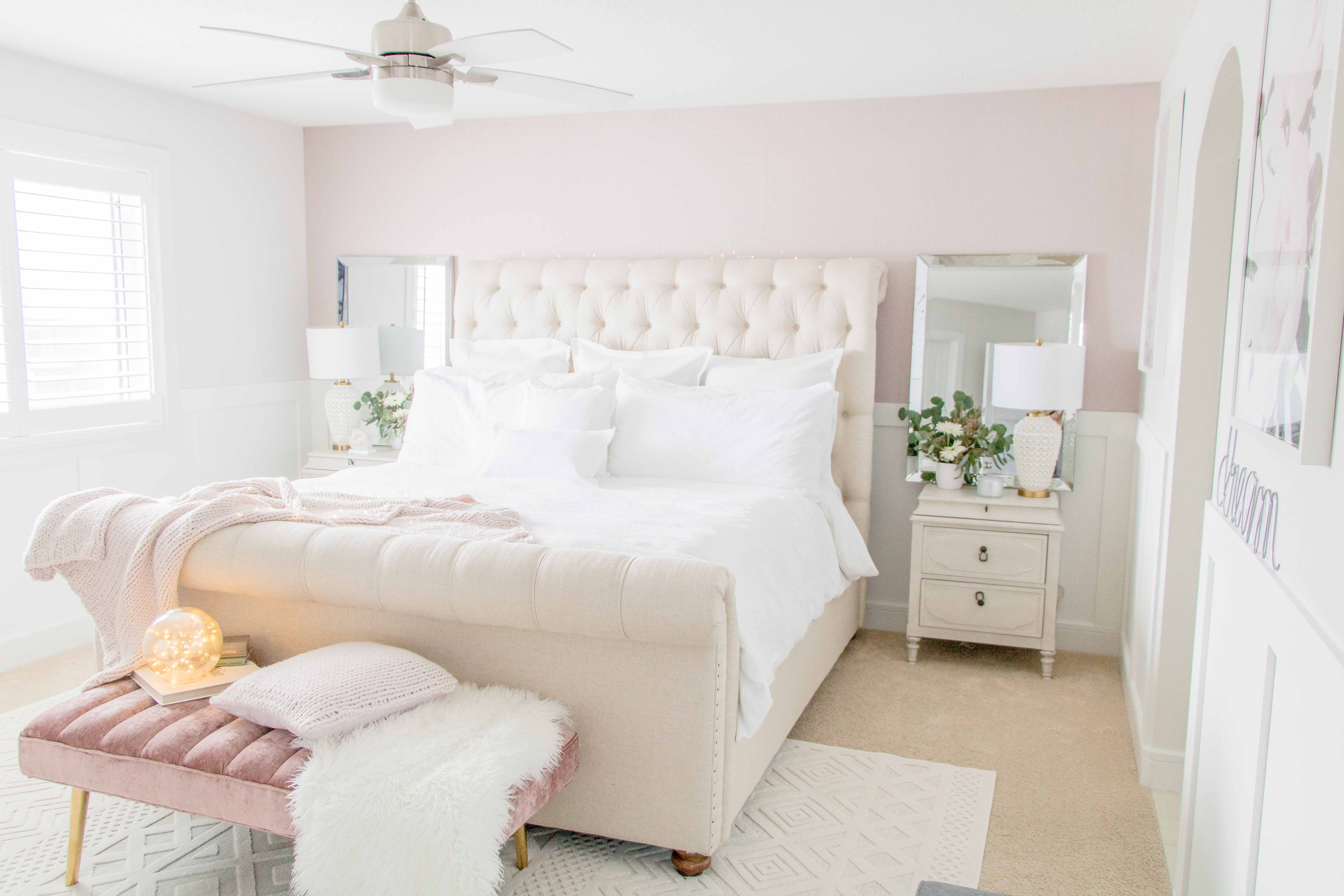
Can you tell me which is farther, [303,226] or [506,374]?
[303,226]

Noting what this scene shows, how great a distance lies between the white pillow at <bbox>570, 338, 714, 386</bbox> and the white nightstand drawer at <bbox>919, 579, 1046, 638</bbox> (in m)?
1.28

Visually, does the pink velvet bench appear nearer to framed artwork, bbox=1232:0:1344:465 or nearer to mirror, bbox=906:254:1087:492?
framed artwork, bbox=1232:0:1344:465

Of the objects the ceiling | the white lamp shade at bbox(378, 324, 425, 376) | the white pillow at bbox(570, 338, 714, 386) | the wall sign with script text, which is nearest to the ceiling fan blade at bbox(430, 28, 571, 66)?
the ceiling

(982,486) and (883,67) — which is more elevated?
(883,67)

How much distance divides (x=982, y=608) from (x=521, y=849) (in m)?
2.13

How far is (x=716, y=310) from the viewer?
414 cm

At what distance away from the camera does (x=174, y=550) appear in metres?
2.45

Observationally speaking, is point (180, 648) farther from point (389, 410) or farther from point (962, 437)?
point (962, 437)

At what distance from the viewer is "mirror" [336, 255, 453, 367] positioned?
4.78 meters

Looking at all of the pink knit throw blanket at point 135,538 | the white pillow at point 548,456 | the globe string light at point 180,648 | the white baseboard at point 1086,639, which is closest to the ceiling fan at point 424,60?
the pink knit throw blanket at point 135,538

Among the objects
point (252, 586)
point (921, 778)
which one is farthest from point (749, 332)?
point (252, 586)

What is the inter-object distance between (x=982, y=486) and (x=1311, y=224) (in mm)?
2558

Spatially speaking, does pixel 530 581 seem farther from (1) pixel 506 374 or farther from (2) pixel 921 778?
(1) pixel 506 374

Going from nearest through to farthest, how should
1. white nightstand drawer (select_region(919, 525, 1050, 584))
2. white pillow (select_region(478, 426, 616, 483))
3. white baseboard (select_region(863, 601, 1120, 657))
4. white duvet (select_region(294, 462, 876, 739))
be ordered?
white duvet (select_region(294, 462, 876, 739)) → white pillow (select_region(478, 426, 616, 483)) → white nightstand drawer (select_region(919, 525, 1050, 584)) → white baseboard (select_region(863, 601, 1120, 657))
